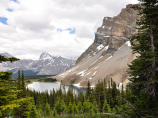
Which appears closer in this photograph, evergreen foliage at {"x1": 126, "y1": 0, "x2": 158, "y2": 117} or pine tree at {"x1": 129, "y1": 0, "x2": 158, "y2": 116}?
evergreen foliage at {"x1": 126, "y1": 0, "x2": 158, "y2": 117}

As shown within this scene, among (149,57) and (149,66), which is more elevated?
(149,57)

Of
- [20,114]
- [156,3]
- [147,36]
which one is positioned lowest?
[20,114]

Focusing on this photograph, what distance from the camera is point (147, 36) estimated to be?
12.9 meters

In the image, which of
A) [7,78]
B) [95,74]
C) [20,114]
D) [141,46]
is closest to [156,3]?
[141,46]

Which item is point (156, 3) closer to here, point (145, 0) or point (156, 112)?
point (145, 0)

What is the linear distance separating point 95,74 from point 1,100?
583ft

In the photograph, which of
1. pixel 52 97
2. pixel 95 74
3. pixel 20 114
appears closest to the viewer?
pixel 20 114

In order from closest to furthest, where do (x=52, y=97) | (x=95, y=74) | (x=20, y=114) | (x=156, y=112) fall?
(x=156, y=112), (x=20, y=114), (x=52, y=97), (x=95, y=74)

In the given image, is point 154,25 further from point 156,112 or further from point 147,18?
point 156,112

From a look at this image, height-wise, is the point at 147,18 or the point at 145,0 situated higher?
the point at 145,0

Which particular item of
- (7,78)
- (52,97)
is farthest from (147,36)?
(52,97)

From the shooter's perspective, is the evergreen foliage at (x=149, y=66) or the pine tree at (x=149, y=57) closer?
the evergreen foliage at (x=149, y=66)

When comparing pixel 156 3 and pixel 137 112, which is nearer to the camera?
pixel 137 112

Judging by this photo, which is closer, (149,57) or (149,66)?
(149,57)
